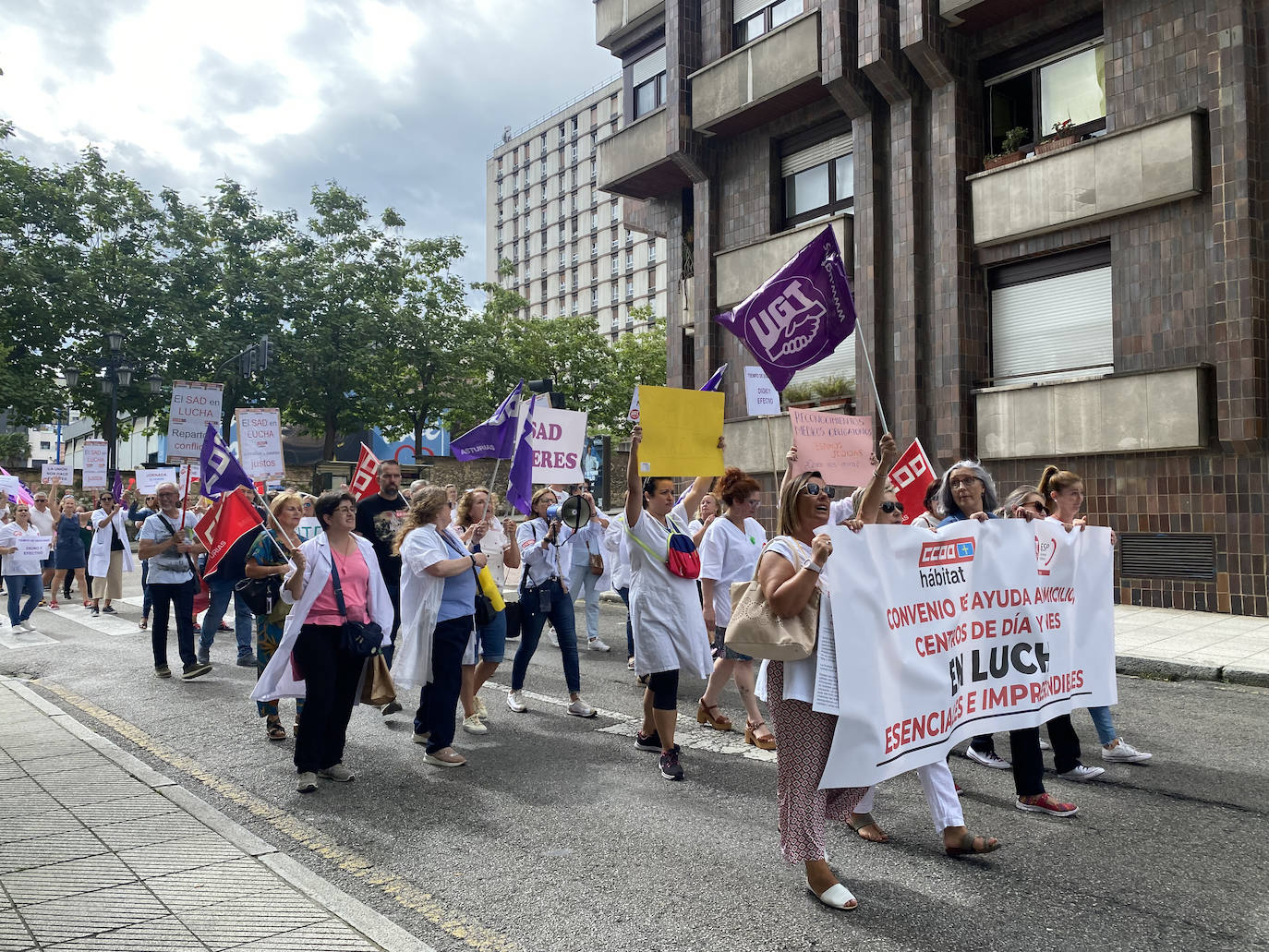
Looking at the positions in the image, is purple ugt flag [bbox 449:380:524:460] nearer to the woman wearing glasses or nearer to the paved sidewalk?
the woman wearing glasses

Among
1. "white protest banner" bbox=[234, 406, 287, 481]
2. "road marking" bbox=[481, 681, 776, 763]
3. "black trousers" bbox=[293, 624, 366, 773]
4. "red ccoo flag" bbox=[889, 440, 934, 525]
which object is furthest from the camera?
"white protest banner" bbox=[234, 406, 287, 481]

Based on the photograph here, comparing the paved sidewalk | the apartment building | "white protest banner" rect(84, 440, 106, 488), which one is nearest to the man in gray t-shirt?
the paved sidewalk

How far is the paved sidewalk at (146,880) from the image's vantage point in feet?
11.4

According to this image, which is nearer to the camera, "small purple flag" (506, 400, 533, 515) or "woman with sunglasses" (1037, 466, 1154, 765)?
"woman with sunglasses" (1037, 466, 1154, 765)

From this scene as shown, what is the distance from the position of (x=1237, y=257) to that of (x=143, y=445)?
74.8 m

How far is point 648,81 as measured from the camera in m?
23.5

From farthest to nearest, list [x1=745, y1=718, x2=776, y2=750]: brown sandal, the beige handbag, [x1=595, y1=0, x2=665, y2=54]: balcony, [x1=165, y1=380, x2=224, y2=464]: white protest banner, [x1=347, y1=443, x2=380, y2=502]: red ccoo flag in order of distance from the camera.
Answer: [x1=595, y1=0, x2=665, y2=54]: balcony < [x1=165, y1=380, x2=224, y2=464]: white protest banner < [x1=347, y1=443, x2=380, y2=502]: red ccoo flag < [x1=745, y1=718, x2=776, y2=750]: brown sandal < the beige handbag

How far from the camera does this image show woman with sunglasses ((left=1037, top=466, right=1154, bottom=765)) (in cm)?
574

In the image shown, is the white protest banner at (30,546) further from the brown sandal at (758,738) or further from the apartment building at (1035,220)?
the apartment building at (1035,220)

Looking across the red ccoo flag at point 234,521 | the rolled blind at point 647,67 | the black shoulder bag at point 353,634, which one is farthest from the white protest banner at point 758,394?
the black shoulder bag at point 353,634

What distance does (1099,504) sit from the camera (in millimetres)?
14141

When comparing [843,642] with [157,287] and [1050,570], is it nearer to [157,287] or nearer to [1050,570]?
[1050,570]

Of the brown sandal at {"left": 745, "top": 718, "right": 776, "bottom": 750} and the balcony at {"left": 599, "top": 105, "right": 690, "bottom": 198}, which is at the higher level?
the balcony at {"left": 599, "top": 105, "right": 690, "bottom": 198}

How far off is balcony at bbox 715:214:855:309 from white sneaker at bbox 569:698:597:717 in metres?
12.8
